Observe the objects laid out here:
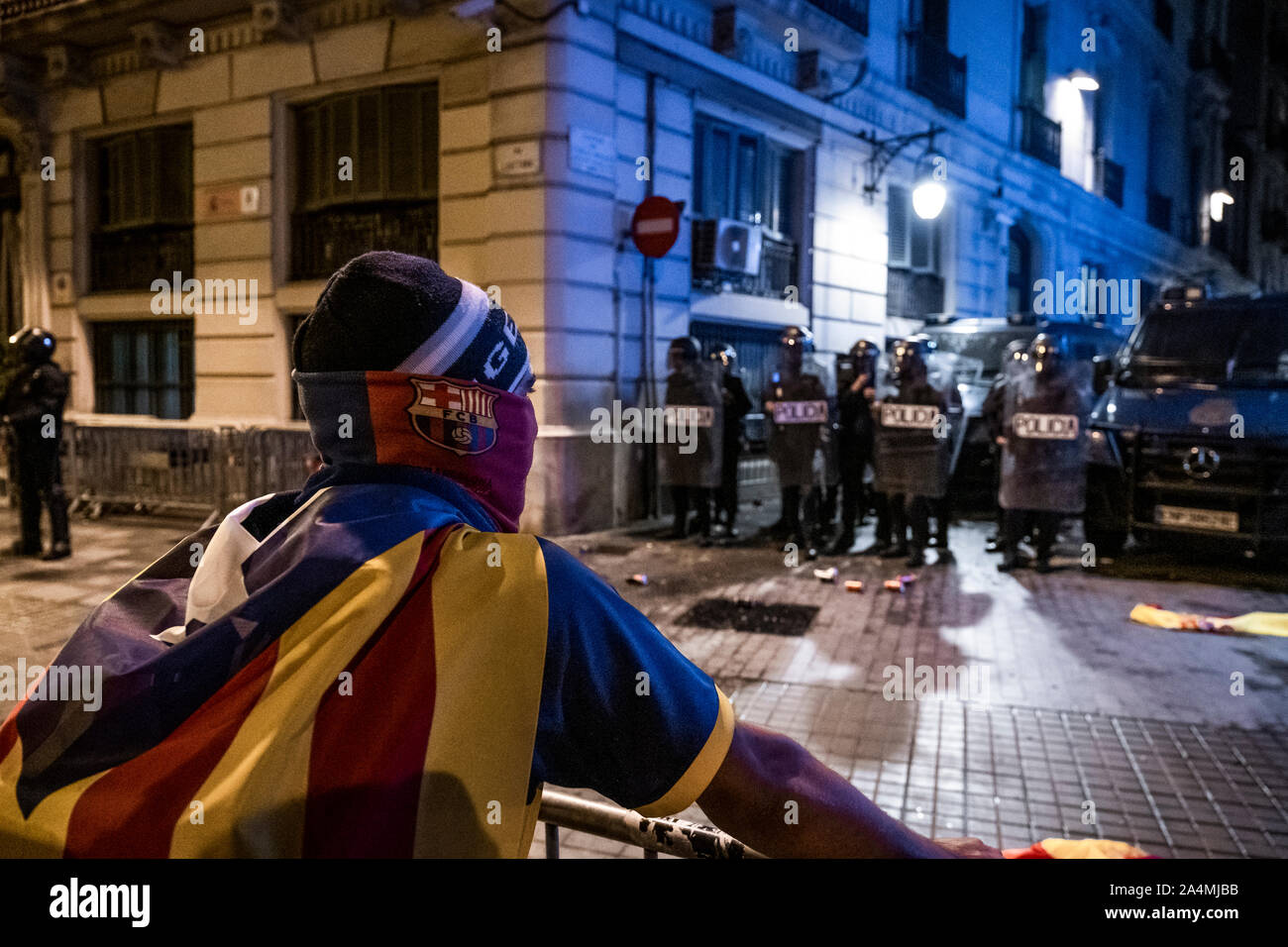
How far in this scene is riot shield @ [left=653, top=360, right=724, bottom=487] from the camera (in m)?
10.2

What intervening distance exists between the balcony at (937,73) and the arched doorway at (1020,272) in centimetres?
445

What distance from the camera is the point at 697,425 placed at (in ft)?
33.6

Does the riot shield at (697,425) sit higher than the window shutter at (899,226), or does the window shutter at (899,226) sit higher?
the window shutter at (899,226)

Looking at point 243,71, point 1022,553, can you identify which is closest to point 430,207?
point 243,71

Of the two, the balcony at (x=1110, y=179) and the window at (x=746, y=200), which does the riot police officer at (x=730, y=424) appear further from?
the balcony at (x=1110, y=179)

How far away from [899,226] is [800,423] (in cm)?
842

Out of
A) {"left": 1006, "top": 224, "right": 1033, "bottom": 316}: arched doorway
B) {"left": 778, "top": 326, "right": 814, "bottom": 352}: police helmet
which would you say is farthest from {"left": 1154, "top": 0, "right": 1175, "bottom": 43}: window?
{"left": 778, "top": 326, "right": 814, "bottom": 352}: police helmet

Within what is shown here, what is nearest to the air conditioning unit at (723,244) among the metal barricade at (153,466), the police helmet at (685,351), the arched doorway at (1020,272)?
the police helmet at (685,351)

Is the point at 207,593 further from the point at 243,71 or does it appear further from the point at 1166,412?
the point at 243,71

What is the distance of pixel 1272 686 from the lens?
17.9ft

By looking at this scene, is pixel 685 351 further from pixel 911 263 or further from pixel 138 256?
pixel 138 256

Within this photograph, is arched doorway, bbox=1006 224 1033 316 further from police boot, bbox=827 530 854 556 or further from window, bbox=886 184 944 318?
police boot, bbox=827 530 854 556

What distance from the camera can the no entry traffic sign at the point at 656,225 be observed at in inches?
419

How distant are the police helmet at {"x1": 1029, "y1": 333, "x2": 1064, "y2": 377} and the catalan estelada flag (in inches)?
327
